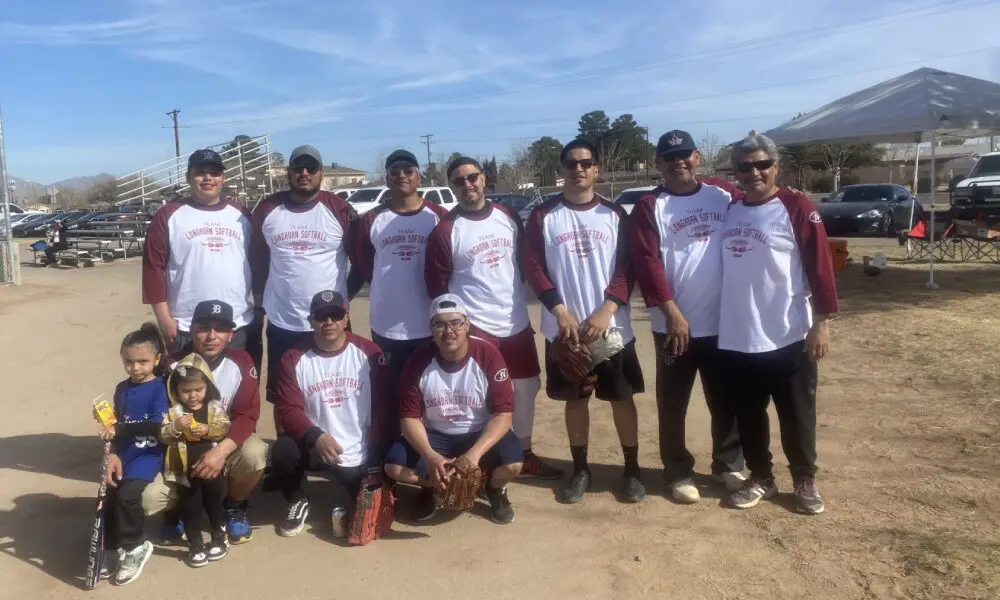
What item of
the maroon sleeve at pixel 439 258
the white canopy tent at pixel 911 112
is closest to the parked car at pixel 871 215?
the white canopy tent at pixel 911 112

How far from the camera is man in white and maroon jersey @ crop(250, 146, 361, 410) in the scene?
4.29 meters

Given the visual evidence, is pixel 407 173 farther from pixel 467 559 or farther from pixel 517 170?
pixel 517 170

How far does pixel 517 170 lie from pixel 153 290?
53188 mm

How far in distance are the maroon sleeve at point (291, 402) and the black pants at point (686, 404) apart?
198cm

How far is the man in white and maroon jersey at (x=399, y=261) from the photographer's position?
430 cm

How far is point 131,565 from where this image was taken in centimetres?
346

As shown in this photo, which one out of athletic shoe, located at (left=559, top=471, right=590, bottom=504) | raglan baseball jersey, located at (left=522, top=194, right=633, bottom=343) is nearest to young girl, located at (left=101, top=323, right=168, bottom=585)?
raglan baseball jersey, located at (left=522, top=194, right=633, bottom=343)

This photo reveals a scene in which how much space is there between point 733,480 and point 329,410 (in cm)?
233

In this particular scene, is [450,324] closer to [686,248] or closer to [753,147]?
[686,248]

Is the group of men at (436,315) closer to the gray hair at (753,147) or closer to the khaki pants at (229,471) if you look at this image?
the khaki pants at (229,471)

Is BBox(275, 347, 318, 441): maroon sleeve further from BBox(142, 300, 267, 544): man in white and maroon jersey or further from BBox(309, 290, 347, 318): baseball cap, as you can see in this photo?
BBox(309, 290, 347, 318): baseball cap

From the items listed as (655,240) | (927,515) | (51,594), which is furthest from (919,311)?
(51,594)

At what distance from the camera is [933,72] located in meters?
11.2

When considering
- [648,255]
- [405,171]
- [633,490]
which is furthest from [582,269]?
[633,490]
